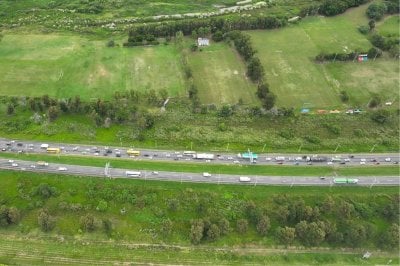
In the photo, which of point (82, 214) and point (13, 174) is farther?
point (13, 174)

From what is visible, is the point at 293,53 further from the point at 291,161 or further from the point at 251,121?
the point at 291,161

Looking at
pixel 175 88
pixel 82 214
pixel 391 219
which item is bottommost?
pixel 391 219

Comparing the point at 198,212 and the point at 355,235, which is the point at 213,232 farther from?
the point at 355,235

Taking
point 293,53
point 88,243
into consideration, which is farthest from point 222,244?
point 293,53

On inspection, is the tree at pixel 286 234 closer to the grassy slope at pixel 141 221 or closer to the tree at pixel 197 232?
the grassy slope at pixel 141 221

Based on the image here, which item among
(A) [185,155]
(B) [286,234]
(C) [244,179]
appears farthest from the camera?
(A) [185,155]

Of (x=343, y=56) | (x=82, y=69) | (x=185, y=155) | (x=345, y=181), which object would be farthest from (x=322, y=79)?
(x=82, y=69)

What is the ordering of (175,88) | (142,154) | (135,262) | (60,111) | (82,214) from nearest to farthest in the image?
(135,262) < (82,214) < (142,154) < (60,111) < (175,88)
